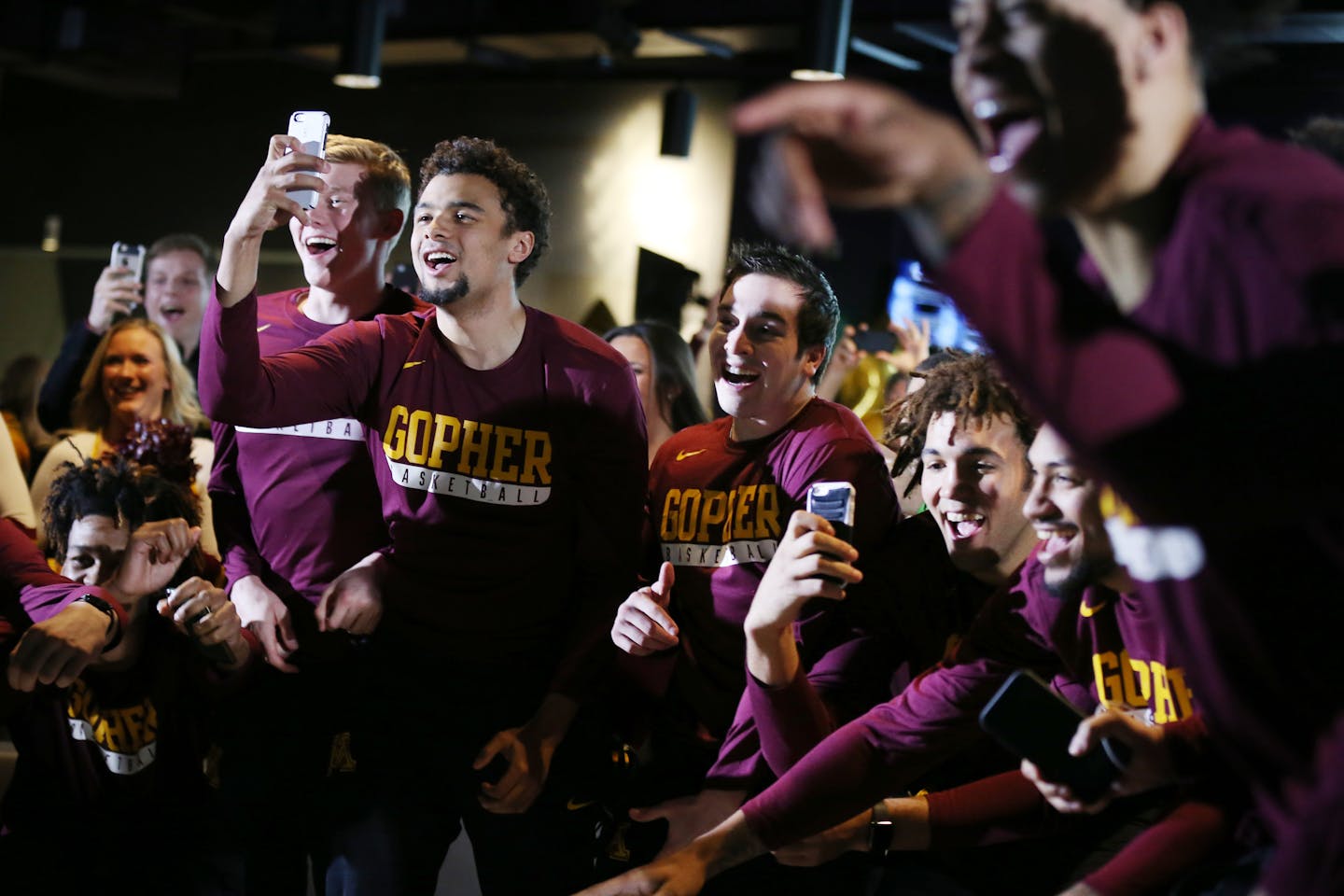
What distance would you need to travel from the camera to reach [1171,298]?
1.18 meters

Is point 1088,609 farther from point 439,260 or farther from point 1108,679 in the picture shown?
point 439,260

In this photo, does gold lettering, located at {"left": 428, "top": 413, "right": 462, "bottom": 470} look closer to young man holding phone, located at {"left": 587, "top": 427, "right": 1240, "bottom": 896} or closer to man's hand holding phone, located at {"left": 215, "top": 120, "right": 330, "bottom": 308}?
man's hand holding phone, located at {"left": 215, "top": 120, "right": 330, "bottom": 308}

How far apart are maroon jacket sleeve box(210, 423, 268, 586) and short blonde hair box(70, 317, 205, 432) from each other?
1065 mm

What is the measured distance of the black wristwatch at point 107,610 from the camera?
8.43 ft

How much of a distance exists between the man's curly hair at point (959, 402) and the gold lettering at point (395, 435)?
0.95 m

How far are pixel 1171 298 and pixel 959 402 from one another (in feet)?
4.03

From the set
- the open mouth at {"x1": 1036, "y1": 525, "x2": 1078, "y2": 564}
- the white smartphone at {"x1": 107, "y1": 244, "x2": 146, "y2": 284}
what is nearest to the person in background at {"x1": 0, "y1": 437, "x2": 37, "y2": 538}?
the white smartphone at {"x1": 107, "y1": 244, "x2": 146, "y2": 284}

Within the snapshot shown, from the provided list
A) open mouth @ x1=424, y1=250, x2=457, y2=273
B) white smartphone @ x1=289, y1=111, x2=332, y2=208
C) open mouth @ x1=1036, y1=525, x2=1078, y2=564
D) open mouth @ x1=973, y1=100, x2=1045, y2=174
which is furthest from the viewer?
open mouth @ x1=424, y1=250, x2=457, y2=273

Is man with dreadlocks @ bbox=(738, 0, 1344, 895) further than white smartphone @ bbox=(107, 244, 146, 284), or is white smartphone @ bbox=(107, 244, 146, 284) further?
white smartphone @ bbox=(107, 244, 146, 284)

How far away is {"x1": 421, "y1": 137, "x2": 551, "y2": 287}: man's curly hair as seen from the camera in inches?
110

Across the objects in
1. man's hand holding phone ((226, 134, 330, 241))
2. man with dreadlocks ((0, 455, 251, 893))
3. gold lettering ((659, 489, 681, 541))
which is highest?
man's hand holding phone ((226, 134, 330, 241))

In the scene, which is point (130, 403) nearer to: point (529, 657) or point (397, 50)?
point (529, 657)

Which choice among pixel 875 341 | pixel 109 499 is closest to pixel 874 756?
pixel 109 499

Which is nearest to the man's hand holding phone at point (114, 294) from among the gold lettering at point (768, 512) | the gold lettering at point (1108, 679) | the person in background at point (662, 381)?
the person in background at point (662, 381)
